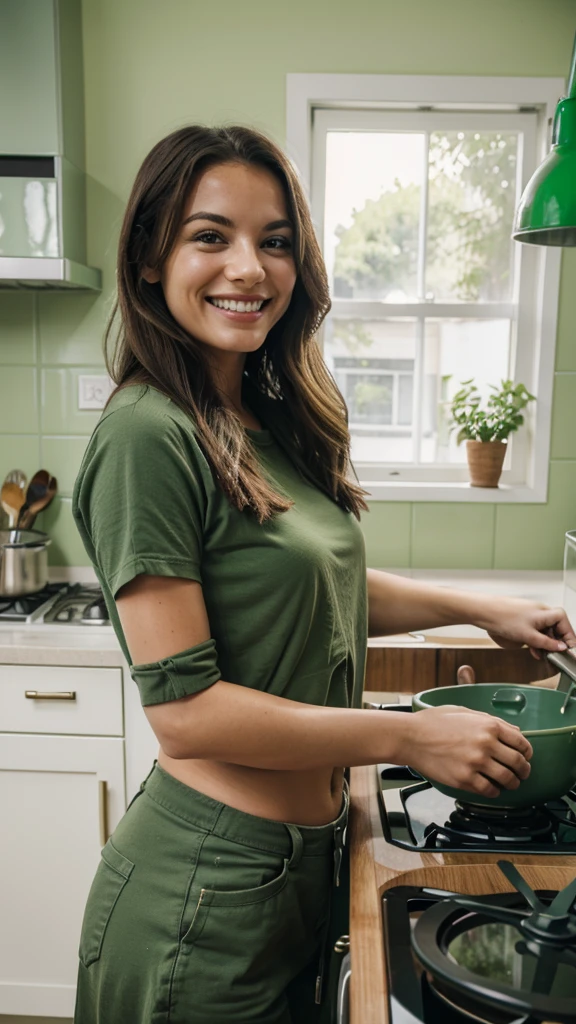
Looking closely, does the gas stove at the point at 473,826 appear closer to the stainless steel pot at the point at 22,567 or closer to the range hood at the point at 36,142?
the stainless steel pot at the point at 22,567

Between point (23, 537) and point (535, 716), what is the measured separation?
1599mm

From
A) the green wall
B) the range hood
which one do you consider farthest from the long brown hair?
the green wall

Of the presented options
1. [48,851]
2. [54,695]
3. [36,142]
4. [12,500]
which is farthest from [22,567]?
[36,142]

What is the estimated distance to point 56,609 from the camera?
2217 millimetres

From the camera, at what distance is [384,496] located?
2535 millimetres

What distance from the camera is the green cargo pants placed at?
944 millimetres

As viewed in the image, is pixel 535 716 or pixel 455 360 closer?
pixel 535 716

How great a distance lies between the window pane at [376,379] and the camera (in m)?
2.61

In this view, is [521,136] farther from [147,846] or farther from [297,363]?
[147,846]

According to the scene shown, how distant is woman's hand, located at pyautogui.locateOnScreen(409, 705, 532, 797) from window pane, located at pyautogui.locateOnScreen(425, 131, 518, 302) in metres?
1.88

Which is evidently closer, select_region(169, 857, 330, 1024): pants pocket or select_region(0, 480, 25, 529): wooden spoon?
select_region(169, 857, 330, 1024): pants pocket

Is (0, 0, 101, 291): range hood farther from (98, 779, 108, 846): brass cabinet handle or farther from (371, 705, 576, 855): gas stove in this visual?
(371, 705, 576, 855): gas stove

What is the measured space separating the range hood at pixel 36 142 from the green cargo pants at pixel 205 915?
154cm

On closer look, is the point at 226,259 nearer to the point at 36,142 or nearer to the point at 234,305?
the point at 234,305
